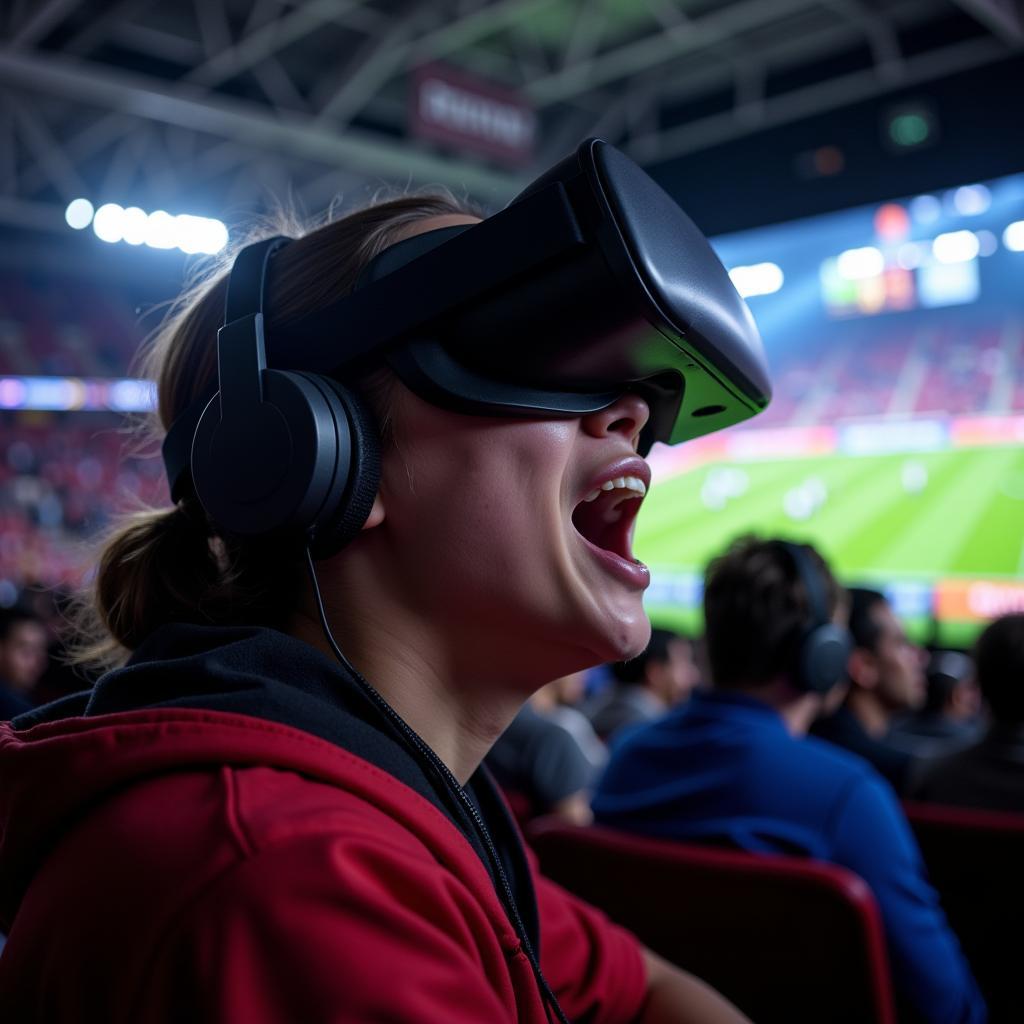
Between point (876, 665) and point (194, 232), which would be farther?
point (194, 232)

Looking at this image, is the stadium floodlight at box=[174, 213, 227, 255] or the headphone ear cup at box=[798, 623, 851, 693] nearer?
the headphone ear cup at box=[798, 623, 851, 693]

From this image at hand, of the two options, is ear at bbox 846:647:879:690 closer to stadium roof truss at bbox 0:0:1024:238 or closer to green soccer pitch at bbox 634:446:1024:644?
green soccer pitch at bbox 634:446:1024:644

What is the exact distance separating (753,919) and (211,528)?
922mm

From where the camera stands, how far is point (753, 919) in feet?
4.50

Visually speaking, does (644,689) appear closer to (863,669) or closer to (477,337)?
(863,669)

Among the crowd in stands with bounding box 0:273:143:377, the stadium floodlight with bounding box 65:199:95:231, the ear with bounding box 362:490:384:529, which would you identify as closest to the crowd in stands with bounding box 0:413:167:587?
the crowd in stands with bounding box 0:273:143:377

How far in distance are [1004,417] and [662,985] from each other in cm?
683

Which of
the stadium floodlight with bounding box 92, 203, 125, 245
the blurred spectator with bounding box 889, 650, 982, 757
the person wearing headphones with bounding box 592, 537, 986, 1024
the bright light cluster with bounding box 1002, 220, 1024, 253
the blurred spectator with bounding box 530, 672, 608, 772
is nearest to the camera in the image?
the person wearing headphones with bounding box 592, 537, 986, 1024

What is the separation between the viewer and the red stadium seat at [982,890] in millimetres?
1841

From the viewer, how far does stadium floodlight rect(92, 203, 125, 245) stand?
980 centimetres

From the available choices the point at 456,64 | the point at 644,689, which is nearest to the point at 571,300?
the point at 644,689

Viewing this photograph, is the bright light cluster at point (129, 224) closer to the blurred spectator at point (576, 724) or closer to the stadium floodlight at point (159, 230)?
the stadium floodlight at point (159, 230)

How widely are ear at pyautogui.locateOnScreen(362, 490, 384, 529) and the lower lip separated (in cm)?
17

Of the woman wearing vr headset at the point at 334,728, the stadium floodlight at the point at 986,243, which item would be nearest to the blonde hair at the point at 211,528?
the woman wearing vr headset at the point at 334,728
